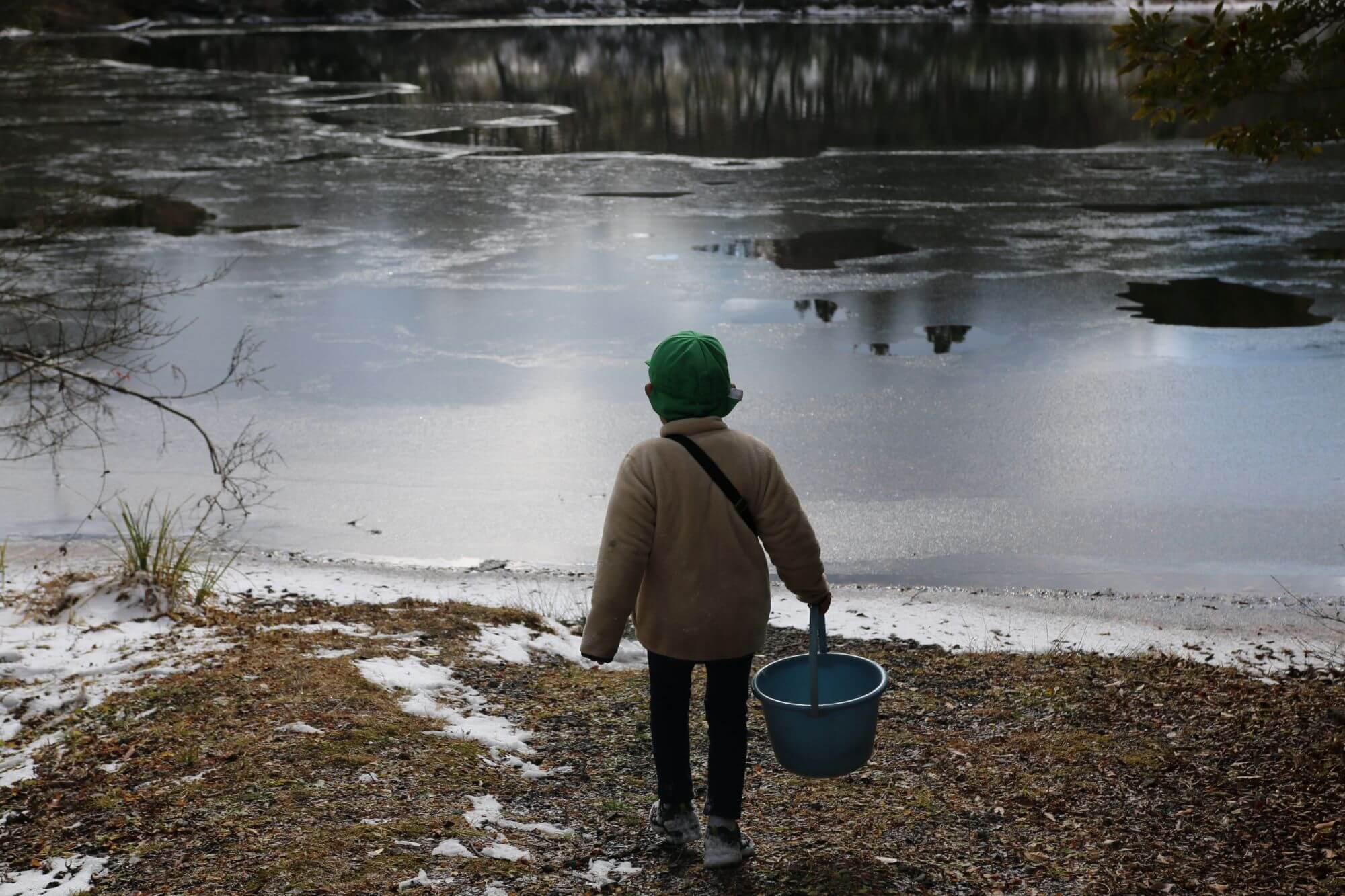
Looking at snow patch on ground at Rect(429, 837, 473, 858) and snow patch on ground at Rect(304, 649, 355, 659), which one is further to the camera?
snow patch on ground at Rect(304, 649, 355, 659)

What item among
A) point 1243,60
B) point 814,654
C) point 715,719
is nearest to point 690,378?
point 814,654

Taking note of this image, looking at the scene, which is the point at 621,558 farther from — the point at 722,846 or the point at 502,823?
the point at 502,823

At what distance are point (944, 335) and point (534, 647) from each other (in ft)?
23.6

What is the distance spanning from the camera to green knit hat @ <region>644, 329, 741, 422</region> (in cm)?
349

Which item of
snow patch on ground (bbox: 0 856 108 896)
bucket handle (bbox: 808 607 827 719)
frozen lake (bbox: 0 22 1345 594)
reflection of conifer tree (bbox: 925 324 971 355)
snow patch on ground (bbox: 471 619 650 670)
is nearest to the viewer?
snow patch on ground (bbox: 0 856 108 896)

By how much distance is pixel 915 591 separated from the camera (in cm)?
722

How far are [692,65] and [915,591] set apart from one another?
112 ft

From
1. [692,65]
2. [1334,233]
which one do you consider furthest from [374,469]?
[692,65]

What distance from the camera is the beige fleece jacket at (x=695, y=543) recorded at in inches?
138

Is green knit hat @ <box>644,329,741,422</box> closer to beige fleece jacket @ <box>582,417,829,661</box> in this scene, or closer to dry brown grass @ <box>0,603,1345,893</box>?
beige fleece jacket @ <box>582,417,829,661</box>

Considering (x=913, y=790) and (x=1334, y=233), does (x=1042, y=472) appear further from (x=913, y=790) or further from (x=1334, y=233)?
(x=1334, y=233)

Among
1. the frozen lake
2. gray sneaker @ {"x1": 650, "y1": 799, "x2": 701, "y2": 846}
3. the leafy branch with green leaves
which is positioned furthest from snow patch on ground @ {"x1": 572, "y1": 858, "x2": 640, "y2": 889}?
the frozen lake

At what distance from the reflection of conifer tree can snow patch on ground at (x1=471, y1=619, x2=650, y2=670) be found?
6.35 metres

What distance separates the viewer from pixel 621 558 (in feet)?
11.6
